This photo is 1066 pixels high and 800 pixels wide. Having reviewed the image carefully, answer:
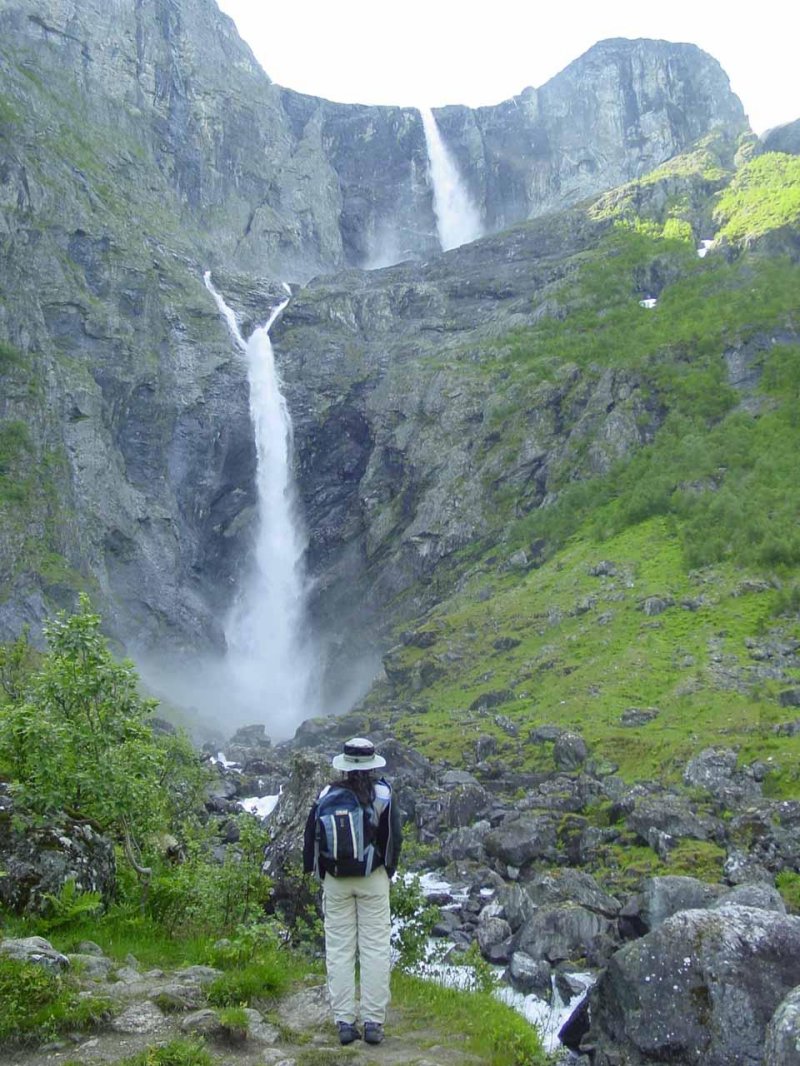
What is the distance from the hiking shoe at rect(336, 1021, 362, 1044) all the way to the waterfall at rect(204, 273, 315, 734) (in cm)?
5133

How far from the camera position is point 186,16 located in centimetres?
10556

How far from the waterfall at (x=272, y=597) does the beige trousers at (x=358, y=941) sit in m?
51.3

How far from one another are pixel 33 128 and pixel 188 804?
7387cm

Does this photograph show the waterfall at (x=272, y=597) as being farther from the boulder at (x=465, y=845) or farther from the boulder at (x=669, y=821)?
the boulder at (x=669, y=821)

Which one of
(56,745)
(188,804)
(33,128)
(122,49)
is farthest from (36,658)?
(122,49)

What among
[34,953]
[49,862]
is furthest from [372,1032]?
[49,862]

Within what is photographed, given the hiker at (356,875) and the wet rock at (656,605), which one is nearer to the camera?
the hiker at (356,875)

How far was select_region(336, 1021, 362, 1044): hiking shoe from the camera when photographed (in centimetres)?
732

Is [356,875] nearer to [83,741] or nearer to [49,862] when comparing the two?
[49,862]

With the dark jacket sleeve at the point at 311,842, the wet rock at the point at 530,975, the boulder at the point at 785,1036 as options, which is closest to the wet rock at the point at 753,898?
the wet rock at the point at 530,975

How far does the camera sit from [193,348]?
7388 cm

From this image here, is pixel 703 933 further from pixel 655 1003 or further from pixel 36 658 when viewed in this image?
pixel 36 658

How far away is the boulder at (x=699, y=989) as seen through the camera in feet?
28.2

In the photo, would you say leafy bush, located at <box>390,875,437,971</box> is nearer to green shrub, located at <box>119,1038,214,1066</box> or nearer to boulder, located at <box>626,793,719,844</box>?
green shrub, located at <box>119,1038,214,1066</box>
